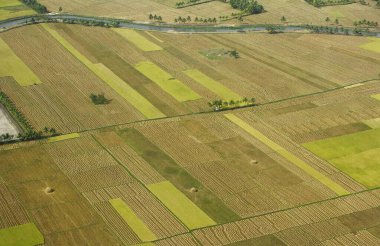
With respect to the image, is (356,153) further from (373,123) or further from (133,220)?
(133,220)

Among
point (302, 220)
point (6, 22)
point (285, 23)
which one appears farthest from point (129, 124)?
point (285, 23)

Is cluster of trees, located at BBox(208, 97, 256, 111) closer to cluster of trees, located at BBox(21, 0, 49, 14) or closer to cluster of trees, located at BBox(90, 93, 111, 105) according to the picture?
cluster of trees, located at BBox(90, 93, 111, 105)

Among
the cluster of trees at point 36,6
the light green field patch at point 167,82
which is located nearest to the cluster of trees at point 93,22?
the cluster of trees at point 36,6

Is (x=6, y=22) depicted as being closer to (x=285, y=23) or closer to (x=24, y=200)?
(x=285, y=23)

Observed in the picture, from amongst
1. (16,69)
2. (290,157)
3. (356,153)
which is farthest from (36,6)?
(356,153)

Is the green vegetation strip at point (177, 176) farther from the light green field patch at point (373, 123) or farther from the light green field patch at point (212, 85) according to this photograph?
the light green field patch at point (373, 123)
